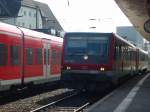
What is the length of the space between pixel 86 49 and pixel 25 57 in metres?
2.69

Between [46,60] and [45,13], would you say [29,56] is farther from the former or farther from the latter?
[45,13]

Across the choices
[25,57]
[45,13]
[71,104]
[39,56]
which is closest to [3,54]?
[25,57]

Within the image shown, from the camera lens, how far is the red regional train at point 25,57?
18.0m

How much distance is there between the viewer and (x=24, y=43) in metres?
20.2

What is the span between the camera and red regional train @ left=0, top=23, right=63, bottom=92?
18.0 meters

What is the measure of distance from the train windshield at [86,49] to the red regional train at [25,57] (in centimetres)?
149

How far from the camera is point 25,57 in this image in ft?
66.7

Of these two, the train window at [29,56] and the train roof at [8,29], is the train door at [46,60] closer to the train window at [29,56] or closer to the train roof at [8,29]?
the train window at [29,56]

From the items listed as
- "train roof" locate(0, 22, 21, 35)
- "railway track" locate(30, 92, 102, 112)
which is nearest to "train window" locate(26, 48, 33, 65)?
"train roof" locate(0, 22, 21, 35)

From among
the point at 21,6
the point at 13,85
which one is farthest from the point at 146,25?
the point at 21,6

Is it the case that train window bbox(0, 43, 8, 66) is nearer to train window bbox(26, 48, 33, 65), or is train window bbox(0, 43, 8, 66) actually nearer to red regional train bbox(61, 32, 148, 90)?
train window bbox(26, 48, 33, 65)

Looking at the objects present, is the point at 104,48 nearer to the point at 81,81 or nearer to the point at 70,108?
the point at 81,81

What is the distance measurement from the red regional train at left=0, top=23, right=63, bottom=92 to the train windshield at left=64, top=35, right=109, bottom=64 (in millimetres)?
1488

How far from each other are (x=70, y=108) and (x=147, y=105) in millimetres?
2539
